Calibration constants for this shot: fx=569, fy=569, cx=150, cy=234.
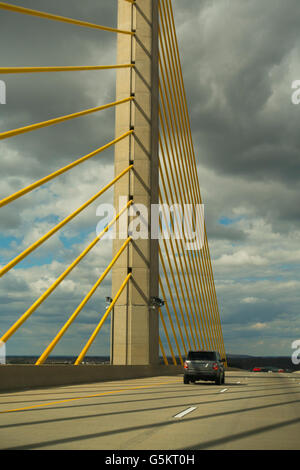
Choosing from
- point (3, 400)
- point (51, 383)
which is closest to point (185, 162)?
point (51, 383)

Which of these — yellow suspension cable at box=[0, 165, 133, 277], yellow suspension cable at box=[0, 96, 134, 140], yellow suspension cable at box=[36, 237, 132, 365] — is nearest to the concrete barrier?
yellow suspension cable at box=[36, 237, 132, 365]

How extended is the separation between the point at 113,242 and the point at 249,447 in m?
25.3

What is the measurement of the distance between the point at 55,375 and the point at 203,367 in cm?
602

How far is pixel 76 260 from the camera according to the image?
67.2ft

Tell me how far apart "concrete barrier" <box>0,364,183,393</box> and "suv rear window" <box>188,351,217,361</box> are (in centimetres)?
408

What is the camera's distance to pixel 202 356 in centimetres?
2266

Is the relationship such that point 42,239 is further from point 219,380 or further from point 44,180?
point 219,380

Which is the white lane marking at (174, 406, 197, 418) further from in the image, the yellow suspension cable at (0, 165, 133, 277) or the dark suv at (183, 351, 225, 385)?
the dark suv at (183, 351, 225, 385)

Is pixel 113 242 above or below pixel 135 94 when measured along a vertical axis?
below

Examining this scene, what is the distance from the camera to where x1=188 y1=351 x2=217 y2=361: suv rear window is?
74.0 feet

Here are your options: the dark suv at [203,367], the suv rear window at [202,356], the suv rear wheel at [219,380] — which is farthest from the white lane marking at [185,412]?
the suv rear wheel at [219,380]

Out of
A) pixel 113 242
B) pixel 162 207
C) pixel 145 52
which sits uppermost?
pixel 145 52

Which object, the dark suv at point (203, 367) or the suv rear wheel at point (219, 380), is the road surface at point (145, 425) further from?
the suv rear wheel at point (219, 380)
